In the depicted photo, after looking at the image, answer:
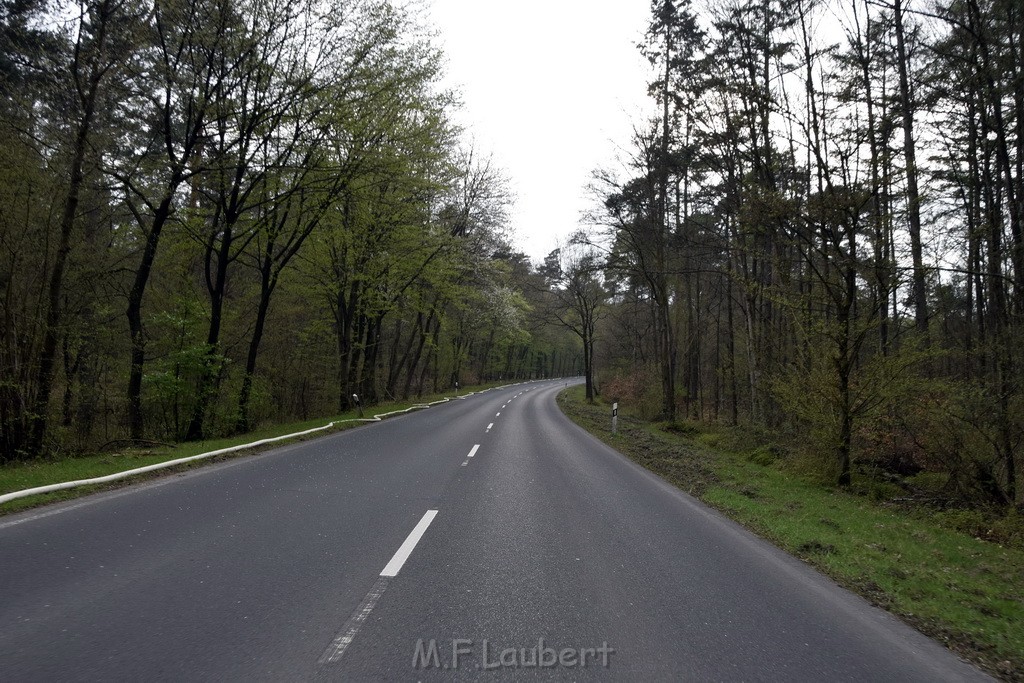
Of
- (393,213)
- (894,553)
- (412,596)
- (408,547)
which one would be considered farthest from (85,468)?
(393,213)

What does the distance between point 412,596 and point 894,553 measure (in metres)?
5.73

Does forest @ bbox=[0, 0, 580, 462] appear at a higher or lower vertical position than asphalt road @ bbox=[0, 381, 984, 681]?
higher

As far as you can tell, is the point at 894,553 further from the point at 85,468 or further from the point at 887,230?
the point at 85,468

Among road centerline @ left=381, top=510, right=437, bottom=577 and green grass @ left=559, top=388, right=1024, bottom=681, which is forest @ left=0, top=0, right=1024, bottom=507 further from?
road centerline @ left=381, top=510, right=437, bottom=577

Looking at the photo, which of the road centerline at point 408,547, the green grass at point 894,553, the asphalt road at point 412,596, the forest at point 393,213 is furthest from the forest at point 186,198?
the green grass at point 894,553

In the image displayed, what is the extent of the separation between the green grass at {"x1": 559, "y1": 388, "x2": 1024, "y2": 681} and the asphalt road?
34cm

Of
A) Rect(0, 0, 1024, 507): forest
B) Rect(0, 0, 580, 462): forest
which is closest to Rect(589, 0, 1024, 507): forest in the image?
Rect(0, 0, 1024, 507): forest

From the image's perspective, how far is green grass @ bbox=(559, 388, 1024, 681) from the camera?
191 inches

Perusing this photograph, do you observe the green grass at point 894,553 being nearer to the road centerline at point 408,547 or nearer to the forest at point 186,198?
the road centerline at point 408,547

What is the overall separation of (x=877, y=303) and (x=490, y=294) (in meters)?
26.9

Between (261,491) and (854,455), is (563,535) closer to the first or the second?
(261,491)

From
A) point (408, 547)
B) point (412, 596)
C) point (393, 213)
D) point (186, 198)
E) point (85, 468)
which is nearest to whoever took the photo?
point (412, 596)

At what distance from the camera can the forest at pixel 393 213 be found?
1110 centimetres

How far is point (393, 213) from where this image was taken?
80.1ft
